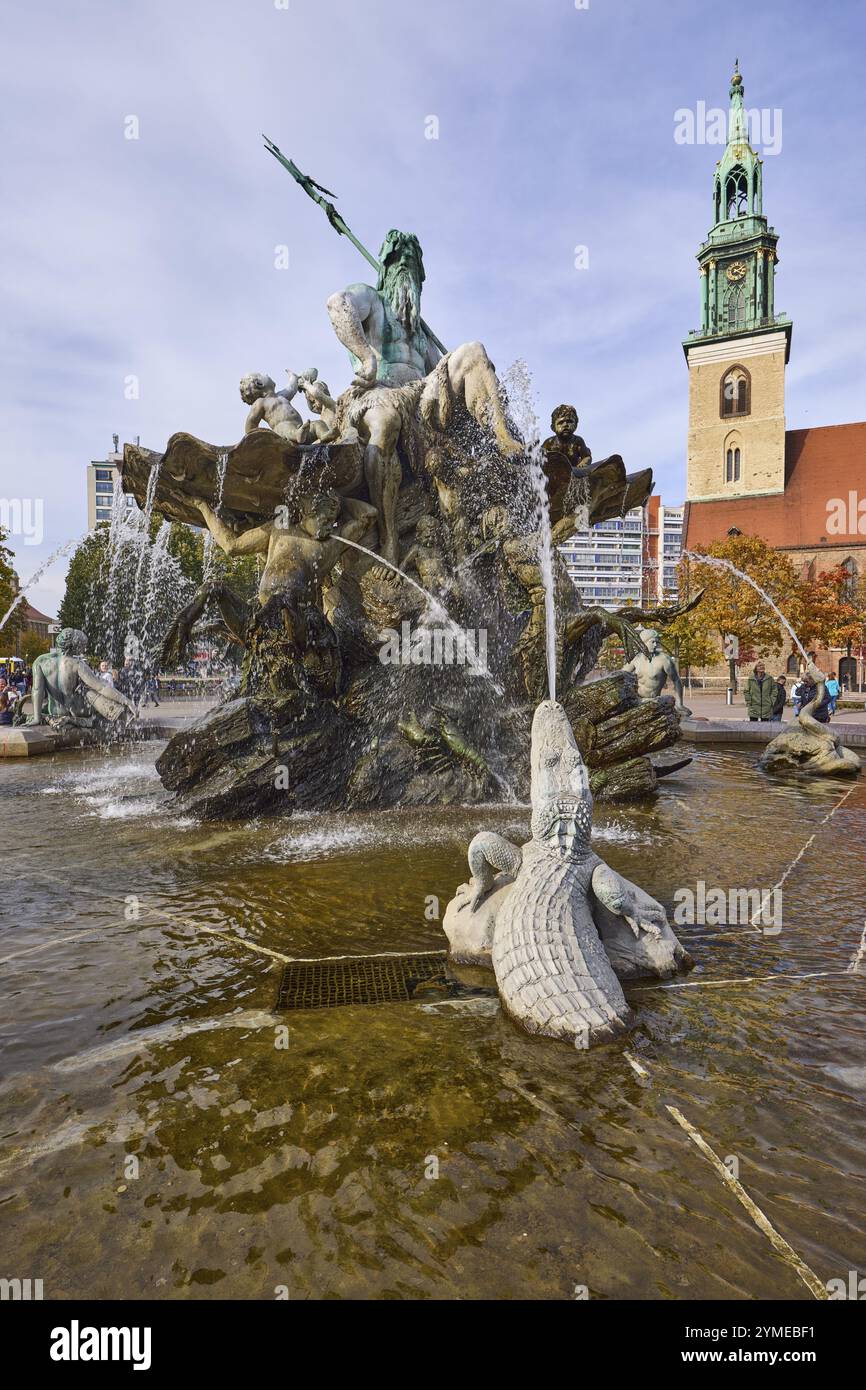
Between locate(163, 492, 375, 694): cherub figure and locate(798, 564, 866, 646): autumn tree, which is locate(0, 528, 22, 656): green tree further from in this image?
locate(798, 564, 866, 646): autumn tree

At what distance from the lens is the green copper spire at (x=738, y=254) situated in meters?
59.1

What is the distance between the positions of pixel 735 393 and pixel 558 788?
6676 centimetres

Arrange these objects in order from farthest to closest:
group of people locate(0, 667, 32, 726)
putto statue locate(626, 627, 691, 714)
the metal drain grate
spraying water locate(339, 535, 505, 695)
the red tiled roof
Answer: the red tiled roof, group of people locate(0, 667, 32, 726), putto statue locate(626, 627, 691, 714), spraying water locate(339, 535, 505, 695), the metal drain grate

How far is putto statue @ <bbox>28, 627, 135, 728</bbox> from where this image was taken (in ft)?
46.8

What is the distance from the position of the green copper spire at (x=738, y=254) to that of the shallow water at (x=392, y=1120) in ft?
224

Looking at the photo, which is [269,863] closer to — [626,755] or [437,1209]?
[437,1209]

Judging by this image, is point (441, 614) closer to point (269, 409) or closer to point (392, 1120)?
point (269, 409)

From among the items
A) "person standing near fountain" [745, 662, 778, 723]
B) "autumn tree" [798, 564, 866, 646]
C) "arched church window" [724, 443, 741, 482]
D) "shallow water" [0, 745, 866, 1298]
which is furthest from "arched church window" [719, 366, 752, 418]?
"shallow water" [0, 745, 866, 1298]

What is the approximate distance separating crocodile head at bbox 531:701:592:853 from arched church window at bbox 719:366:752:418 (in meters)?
65.6

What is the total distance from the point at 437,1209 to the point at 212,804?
240 inches

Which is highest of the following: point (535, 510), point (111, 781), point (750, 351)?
point (750, 351)

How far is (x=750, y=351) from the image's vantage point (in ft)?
195

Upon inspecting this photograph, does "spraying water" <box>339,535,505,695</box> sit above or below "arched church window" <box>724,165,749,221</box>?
below
